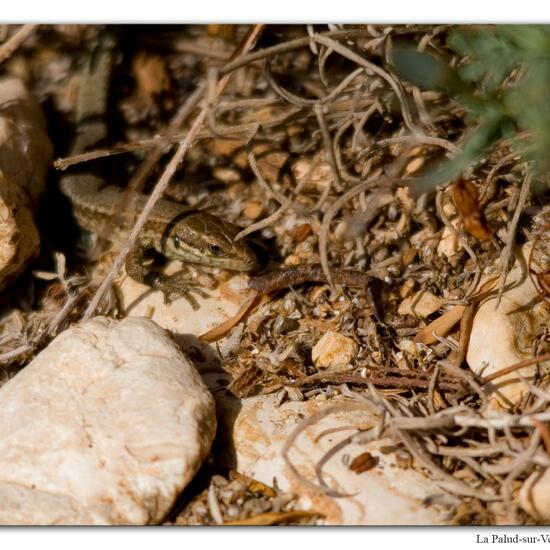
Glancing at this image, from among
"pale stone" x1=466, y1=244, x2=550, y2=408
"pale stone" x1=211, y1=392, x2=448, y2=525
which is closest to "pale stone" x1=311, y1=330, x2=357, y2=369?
"pale stone" x1=211, y1=392, x2=448, y2=525

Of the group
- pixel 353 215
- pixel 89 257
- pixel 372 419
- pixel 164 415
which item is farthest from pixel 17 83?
pixel 372 419

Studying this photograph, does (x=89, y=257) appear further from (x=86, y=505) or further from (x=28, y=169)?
(x=86, y=505)

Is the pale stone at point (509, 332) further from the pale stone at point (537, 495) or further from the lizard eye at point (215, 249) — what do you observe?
the lizard eye at point (215, 249)

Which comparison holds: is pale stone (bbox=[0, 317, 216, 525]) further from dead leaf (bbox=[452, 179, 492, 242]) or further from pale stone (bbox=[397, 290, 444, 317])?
dead leaf (bbox=[452, 179, 492, 242])

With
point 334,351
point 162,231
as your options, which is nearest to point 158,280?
point 162,231

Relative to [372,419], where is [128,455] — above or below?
above

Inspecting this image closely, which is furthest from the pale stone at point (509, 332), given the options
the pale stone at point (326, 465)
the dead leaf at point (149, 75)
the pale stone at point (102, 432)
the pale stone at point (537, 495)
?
the dead leaf at point (149, 75)

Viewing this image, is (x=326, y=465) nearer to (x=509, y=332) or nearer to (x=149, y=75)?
(x=509, y=332)
